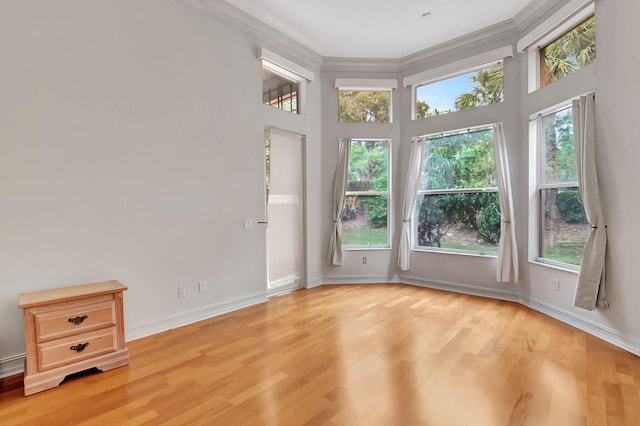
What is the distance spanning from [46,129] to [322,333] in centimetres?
291

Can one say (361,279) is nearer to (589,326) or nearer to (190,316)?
(190,316)

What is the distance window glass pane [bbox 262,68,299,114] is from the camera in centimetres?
433

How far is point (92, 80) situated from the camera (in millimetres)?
2740

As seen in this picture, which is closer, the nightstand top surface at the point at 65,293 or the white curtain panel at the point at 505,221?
the nightstand top surface at the point at 65,293

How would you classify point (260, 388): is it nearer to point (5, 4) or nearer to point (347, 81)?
point (5, 4)

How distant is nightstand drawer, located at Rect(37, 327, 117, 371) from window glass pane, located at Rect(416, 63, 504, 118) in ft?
15.8

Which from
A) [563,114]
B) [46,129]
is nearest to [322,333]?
[46,129]

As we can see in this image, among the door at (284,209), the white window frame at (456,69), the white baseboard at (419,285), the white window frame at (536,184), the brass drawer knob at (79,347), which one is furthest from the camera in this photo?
the door at (284,209)

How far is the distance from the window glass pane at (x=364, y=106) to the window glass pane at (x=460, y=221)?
1488 mm

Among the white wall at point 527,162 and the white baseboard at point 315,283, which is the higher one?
the white wall at point 527,162

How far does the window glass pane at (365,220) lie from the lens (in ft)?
17.2

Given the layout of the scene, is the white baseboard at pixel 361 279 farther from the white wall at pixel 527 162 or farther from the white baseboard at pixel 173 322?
the white baseboard at pixel 173 322

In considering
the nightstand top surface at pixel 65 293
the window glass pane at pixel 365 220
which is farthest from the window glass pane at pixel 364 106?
the nightstand top surface at pixel 65 293

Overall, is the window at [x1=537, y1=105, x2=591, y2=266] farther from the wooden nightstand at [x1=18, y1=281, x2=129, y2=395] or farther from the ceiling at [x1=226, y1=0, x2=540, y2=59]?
the wooden nightstand at [x1=18, y1=281, x2=129, y2=395]
